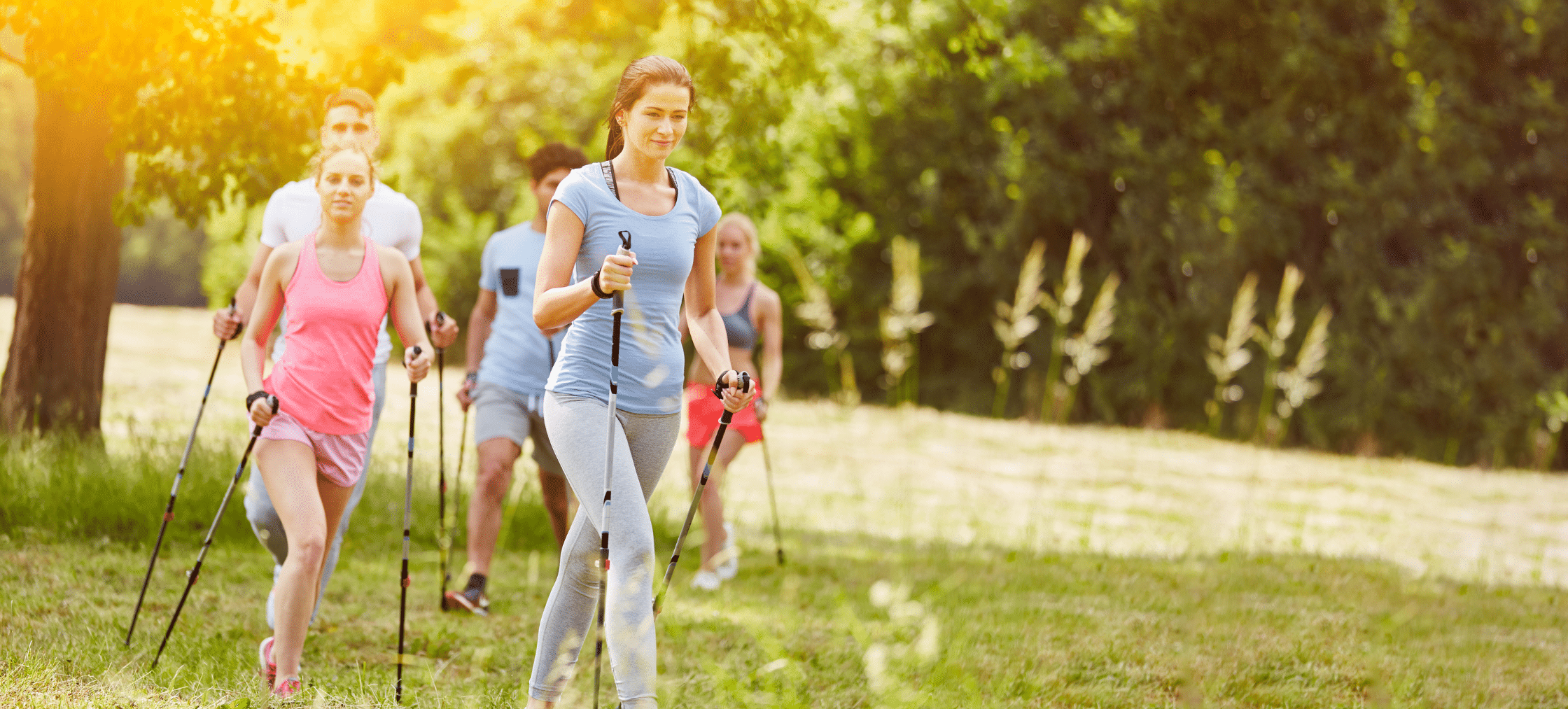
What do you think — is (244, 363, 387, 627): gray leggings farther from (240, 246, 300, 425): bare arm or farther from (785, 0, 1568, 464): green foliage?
(785, 0, 1568, 464): green foliage

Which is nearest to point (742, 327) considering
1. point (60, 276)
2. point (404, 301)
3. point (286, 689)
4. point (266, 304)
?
point (404, 301)

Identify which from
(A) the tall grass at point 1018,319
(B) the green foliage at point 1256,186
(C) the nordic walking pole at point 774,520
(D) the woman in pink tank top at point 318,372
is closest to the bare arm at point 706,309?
(D) the woman in pink tank top at point 318,372

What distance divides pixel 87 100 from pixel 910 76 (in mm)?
12362

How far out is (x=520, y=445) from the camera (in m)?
5.80

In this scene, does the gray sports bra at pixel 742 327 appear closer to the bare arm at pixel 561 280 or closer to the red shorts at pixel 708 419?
the red shorts at pixel 708 419

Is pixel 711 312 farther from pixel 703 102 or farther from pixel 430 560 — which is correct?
pixel 703 102

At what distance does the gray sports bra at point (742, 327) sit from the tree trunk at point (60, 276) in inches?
154

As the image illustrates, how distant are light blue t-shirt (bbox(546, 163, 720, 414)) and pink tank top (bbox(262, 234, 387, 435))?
98 centimetres

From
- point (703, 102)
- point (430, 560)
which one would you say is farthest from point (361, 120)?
point (703, 102)

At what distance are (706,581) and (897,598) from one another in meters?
1.06

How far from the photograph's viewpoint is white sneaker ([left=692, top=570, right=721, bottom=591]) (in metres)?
6.54

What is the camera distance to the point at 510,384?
5.70 meters

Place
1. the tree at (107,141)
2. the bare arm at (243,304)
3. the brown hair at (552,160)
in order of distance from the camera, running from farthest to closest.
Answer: the tree at (107,141) < the brown hair at (552,160) < the bare arm at (243,304)

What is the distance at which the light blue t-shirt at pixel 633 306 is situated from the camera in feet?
10.9
